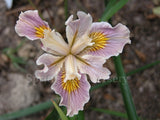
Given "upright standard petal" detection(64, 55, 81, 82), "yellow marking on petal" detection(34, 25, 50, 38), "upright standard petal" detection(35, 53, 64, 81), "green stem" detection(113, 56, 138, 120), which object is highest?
"yellow marking on petal" detection(34, 25, 50, 38)

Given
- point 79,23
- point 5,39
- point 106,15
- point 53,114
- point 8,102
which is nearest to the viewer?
point 79,23

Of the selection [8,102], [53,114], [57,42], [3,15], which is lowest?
[53,114]

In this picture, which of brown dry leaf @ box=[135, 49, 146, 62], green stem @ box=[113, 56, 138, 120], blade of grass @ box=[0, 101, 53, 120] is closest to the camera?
green stem @ box=[113, 56, 138, 120]

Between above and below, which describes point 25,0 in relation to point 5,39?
above

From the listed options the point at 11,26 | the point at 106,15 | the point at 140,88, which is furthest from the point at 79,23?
the point at 11,26

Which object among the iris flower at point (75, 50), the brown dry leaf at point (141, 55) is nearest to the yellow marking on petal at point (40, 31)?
the iris flower at point (75, 50)

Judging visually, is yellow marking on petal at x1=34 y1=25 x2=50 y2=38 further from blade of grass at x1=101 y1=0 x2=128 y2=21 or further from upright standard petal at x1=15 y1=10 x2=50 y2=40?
blade of grass at x1=101 y1=0 x2=128 y2=21

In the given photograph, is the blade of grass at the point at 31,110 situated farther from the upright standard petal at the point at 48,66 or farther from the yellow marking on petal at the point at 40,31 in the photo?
the yellow marking on petal at the point at 40,31

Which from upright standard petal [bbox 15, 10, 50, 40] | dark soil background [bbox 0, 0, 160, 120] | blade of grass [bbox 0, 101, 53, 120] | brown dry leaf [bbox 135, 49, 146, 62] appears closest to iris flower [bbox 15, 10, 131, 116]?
upright standard petal [bbox 15, 10, 50, 40]

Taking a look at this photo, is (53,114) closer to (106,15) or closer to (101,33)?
(101,33)
